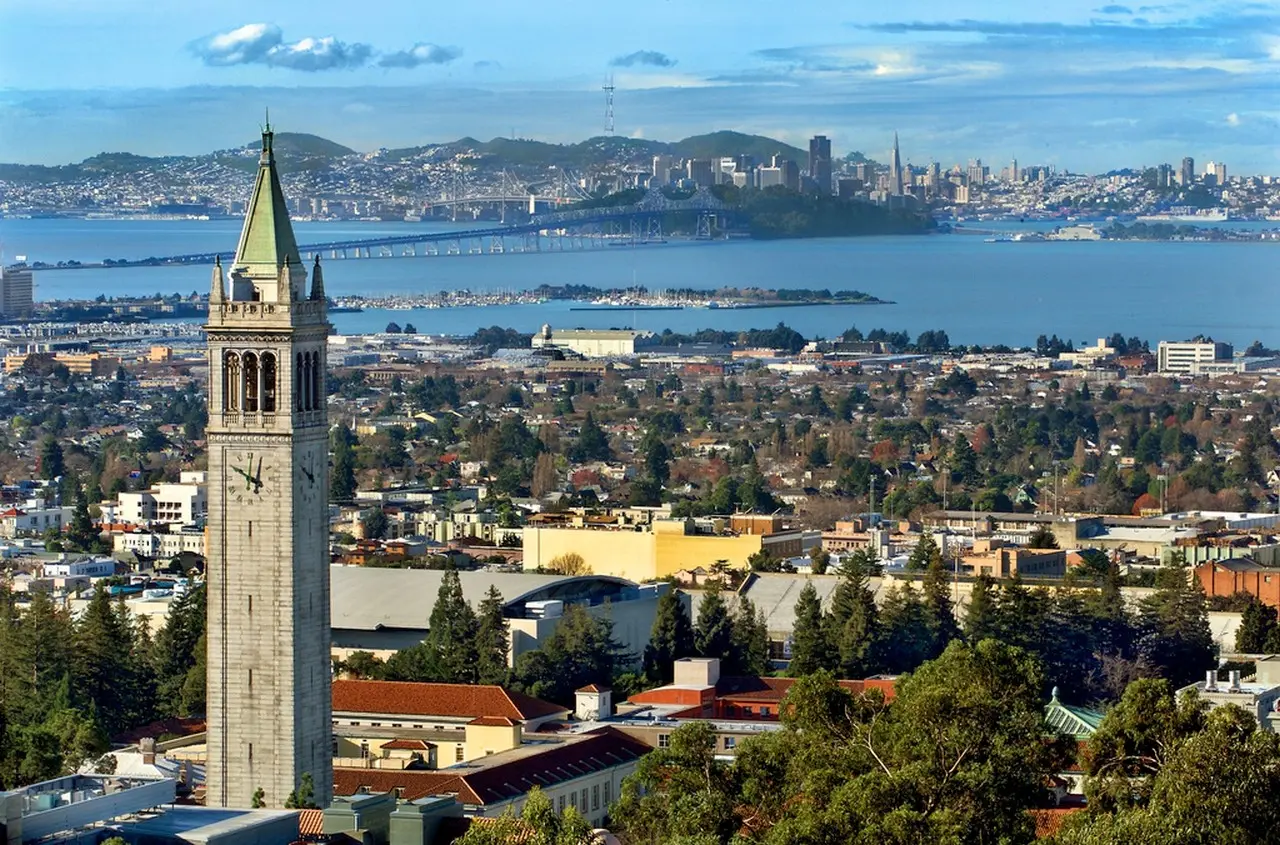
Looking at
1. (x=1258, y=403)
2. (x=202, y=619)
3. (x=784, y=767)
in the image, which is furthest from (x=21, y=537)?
(x=1258, y=403)

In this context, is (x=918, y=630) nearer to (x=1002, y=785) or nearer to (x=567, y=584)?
(x=567, y=584)

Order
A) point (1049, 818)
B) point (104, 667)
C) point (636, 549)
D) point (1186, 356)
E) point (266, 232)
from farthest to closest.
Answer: point (1186, 356)
point (636, 549)
point (104, 667)
point (266, 232)
point (1049, 818)

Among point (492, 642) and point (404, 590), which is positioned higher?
point (404, 590)

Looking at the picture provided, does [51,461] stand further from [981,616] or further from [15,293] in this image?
[15,293]

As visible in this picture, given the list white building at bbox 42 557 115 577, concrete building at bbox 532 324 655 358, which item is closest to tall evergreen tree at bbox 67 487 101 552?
white building at bbox 42 557 115 577

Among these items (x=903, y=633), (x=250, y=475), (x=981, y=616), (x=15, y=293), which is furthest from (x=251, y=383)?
(x=15, y=293)

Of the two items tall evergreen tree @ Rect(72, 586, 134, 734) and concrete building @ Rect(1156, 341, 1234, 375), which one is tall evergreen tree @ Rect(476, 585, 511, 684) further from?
concrete building @ Rect(1156, 341, 1234, 375)
